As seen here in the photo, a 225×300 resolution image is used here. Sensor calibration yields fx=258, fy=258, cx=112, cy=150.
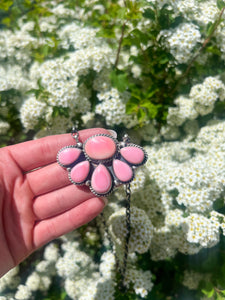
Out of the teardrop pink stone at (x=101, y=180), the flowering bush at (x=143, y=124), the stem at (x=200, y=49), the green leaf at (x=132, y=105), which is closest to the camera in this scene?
the teardrop pink stone at (x=101, y=180)

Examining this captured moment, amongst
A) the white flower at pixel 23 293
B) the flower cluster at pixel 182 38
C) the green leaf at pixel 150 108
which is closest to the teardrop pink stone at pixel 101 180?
the green leaf at pixel 150 108

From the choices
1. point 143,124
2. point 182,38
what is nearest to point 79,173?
point 143,124

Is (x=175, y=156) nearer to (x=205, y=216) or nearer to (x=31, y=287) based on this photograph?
(x=205, y=216)

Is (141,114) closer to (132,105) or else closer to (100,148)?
(132,105)

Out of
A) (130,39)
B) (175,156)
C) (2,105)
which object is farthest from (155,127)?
(2,105)

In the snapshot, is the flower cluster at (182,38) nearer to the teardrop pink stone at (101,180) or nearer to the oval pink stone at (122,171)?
the oval pink stone at (122,171)
